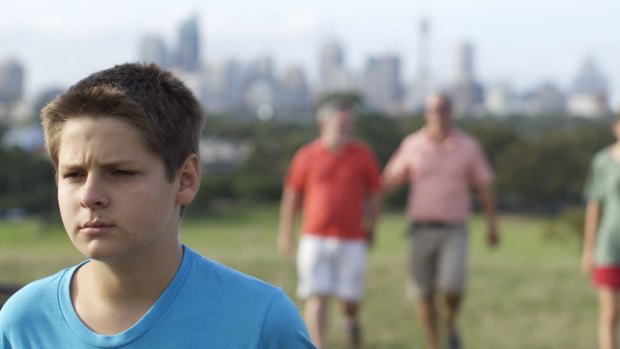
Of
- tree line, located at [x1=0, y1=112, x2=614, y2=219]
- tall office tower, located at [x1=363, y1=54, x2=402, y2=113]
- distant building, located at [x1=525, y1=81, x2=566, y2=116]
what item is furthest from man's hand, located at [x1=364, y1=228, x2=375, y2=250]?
tall office tower, located at [x1=363, y1=54, x2=402, y2=113]

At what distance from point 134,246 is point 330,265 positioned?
5870mm

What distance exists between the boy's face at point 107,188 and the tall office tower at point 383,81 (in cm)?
14443

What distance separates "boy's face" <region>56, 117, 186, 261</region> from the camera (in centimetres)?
186

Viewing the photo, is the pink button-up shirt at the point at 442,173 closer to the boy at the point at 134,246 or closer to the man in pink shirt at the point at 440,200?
the man in pink shirt at the point at 440,200

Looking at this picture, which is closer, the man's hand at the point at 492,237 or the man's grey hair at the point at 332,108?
the man's grey hair at the point at 332,108

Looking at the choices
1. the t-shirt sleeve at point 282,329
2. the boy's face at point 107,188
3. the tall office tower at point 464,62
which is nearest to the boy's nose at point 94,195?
the boy's face at point 107,188

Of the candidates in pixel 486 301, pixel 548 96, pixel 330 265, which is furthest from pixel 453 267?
pixel 548 96

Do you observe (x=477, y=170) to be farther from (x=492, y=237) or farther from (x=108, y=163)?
(x=108, y=163)

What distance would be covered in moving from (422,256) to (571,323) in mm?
2340

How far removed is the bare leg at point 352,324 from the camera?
26.2 ft

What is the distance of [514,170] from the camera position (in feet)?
234

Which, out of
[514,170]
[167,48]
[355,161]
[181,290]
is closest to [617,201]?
[355,161]

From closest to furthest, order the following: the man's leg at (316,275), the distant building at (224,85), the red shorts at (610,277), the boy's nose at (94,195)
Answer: the boy's nose at (94,195) < the red shorts at (610,277) < the man's leg at (316,275) < the distant building at (224,85)

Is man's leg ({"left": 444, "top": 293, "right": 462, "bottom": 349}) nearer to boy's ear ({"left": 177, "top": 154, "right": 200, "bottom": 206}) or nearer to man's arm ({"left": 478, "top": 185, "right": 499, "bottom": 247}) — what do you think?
man's arm ({"left": 478, "top": 185, "right": 499, "bottom": 247})
